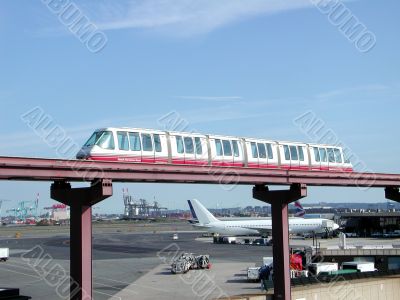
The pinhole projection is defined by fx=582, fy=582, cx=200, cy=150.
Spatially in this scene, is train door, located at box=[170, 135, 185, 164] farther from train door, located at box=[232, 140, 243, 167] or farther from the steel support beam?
the steel support beam

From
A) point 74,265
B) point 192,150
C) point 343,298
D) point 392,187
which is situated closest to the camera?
point 74,265

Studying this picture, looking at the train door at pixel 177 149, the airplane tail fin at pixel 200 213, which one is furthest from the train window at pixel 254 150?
Result: the airplane tail fin at pixel 200 213

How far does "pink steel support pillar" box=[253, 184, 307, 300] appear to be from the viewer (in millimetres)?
36344

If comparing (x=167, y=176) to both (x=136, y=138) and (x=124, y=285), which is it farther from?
(x=124, y=285)

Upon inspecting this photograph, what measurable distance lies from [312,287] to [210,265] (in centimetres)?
2823

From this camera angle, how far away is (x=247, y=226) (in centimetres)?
12006

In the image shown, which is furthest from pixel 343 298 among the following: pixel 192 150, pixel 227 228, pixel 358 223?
pixel 358 223

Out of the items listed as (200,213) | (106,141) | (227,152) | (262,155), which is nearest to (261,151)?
(262,155)

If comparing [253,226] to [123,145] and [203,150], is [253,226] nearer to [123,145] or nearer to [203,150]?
[203,150]

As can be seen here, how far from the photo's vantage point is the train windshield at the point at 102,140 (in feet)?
100

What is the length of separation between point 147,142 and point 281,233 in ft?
34.6

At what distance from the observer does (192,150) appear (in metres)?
35.4

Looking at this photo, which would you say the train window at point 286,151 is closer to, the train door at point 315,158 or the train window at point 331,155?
the train door at point 315,158

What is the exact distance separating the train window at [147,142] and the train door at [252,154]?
8.92 m
